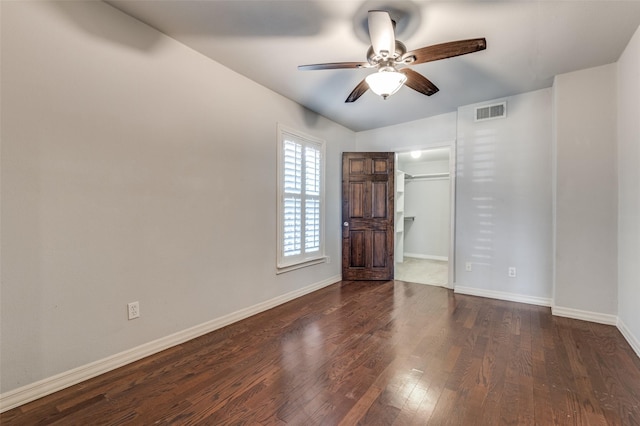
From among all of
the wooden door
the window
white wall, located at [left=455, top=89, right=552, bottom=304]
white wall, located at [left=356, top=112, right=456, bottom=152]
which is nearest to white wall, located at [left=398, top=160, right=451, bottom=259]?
white wall, located at [left=356, top=112, right=456, bottom=152]

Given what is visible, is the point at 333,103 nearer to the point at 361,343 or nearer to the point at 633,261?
the point at 361,343

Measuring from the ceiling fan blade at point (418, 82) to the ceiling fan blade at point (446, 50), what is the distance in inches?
6.8

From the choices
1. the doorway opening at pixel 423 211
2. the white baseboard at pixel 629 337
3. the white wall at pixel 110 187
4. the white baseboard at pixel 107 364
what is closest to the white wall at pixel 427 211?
the doorway opening at pixel 423 211

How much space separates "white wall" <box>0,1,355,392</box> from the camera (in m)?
1.70

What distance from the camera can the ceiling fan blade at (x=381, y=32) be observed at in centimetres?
176

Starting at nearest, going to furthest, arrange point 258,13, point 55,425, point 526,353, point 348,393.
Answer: point 55,425 → point 348,393 → point 258,13 → point 526,353

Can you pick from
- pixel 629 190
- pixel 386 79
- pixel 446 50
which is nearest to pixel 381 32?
pixel 386 79

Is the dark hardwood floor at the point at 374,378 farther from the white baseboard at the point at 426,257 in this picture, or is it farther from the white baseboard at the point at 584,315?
the white baseboard at the point at 426,257

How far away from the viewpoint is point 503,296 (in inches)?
145

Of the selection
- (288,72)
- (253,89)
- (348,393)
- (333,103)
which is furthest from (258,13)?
(348,393)

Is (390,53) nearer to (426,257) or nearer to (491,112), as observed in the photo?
(491,112)

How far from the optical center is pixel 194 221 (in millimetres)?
2590

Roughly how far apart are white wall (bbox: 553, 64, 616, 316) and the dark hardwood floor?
360 millimetres

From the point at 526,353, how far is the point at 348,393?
1.58m
